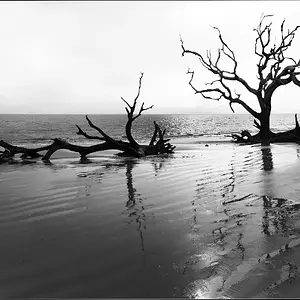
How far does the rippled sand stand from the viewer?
9.30 feet

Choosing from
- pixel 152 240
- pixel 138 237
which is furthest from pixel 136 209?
pixel 152 240

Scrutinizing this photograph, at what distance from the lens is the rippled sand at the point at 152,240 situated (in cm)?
283

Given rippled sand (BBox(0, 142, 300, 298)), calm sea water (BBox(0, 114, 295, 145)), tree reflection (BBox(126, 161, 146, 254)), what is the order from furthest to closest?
calm sea water (BBox(0, 114, 295, 145)), tree reflection (BBox(126, 161, 146, 254)), rippled sand (BBox(0, 142, 300, 298))

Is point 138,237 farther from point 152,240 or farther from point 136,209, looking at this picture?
point 136,209

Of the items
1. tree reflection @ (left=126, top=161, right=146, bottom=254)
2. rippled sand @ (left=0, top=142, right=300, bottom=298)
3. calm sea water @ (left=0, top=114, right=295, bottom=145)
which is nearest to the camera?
rippled sand @ (left=0, top=142, right=300, bottom=298)

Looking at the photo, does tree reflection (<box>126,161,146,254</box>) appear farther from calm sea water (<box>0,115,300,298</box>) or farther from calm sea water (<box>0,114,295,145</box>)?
calm sea water (<box>0,114,295,145</box>)

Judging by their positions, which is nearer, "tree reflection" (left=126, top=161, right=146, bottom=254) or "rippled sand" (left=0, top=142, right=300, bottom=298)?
"rippled sand" (left=0, top=142, right=300, bottom=298)

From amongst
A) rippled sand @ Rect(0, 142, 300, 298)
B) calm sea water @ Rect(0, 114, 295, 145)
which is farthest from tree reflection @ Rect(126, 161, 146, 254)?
calm sea water @ Rect(0, 114, 295, 145)

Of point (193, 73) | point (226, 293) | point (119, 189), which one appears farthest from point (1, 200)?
point (193, 73)

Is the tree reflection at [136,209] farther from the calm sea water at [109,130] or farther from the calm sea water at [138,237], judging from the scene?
the calm sea water at [109,130]

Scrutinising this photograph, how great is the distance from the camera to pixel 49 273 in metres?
3.11

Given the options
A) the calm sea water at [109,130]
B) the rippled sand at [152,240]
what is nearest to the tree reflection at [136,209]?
the rippled sand at [152,240]

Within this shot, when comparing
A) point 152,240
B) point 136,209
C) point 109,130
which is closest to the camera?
point 152,240

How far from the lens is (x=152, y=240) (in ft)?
12.9
